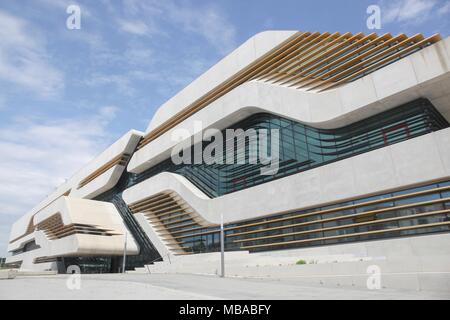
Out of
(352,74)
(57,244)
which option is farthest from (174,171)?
(352,74)

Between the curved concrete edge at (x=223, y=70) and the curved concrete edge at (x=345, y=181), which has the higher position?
the curved concrete edge at (x=223, y=70)

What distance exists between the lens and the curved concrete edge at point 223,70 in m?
25.8

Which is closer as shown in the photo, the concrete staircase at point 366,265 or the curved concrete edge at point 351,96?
the concrete staircase at point 366,265

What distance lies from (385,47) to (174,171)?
22.9 meters

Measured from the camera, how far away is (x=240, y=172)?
86.6 feet

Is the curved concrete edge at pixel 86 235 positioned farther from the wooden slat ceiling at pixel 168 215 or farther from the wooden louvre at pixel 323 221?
the wooden louvre at pixel 323 221

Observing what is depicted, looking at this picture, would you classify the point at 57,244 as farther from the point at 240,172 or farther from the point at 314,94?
the point at 314,94

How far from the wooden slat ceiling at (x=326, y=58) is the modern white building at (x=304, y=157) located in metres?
0.09

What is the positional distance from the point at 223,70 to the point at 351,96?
13769 mm

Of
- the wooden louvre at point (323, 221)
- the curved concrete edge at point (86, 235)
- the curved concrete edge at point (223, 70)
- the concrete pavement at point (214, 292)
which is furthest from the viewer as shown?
the curved concrete edge at point (86, 235)

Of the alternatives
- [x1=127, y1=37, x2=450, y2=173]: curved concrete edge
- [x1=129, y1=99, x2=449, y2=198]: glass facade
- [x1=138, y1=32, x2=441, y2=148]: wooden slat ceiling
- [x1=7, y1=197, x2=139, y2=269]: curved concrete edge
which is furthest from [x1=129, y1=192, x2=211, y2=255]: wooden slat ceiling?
[x1=138, y1=32, x2=441, y2=148]: wooden slat ceiling

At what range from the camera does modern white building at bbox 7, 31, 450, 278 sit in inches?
642
